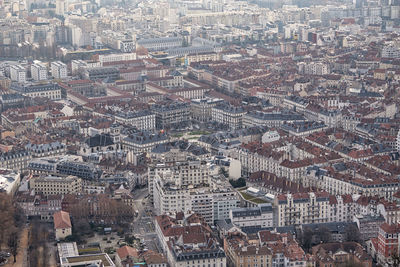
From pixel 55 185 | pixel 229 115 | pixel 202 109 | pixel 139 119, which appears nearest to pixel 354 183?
pixel 55 185

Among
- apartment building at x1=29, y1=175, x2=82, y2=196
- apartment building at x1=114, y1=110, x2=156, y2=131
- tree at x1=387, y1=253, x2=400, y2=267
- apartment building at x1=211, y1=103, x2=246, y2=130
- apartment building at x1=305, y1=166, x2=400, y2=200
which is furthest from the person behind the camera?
apartment building at x1=211, y1=103, x2=246, y2=130

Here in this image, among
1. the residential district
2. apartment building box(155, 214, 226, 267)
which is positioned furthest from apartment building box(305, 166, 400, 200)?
apartment building box(155, 214, 226, 267)

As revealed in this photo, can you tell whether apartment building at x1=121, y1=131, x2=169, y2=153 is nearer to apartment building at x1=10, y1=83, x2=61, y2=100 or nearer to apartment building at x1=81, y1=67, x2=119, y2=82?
apartment building at x1=10, y1=83, x2=61, y2=100

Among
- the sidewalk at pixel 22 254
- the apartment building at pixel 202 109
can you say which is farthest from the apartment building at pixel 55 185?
the apartment building at pixel 202 109

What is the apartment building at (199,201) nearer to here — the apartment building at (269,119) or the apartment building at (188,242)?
the apartment building at (188,242)

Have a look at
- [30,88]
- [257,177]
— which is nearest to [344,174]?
[257,177]

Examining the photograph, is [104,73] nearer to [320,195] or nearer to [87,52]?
[87,52]
